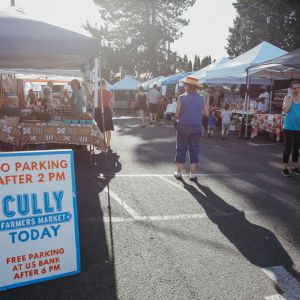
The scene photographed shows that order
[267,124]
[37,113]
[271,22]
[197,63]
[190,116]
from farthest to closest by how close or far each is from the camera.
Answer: [197,63]
[271,22]
[267,124]
[37,113]
[190,116]

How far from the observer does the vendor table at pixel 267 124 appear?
11.2 meters

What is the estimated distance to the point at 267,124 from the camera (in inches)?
460

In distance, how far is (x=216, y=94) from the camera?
1906 cm

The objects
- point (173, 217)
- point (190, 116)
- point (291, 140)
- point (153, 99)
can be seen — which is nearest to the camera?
point (173, 217)

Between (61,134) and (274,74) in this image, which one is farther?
(274,74)

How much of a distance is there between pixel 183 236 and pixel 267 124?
886cm

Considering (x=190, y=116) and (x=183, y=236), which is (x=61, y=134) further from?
(x=183, y=236)

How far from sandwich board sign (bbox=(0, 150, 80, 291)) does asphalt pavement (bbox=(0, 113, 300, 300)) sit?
0.15 metres

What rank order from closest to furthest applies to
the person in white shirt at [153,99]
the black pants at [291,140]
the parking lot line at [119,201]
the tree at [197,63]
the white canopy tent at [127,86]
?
the parking lot line at [119,201]
the black pants at [291,140]
the person in white shirt at [153,99]
the white canopy tent at [127,86]
the tree at [197,63]

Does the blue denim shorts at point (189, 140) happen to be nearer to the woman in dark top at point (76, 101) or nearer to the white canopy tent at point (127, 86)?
the woman in dark top at point (76, 101)

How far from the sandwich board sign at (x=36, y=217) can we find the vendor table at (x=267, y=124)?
962 cm

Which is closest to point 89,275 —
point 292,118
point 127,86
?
point 292,118

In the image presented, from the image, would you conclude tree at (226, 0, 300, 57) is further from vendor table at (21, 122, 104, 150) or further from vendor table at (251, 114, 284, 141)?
vendor table at (21, 122, 104, 150)

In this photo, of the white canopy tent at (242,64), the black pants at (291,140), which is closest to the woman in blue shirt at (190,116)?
the black pants at (291,140)
